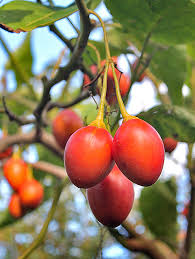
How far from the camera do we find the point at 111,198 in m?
0.50

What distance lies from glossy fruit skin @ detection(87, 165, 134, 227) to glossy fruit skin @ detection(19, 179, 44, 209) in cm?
76

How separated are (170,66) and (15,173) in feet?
2.39

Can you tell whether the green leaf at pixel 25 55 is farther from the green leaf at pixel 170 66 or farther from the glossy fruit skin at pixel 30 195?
the green leaf at pixel 170 66

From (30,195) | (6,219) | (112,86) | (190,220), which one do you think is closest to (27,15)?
(112,86)

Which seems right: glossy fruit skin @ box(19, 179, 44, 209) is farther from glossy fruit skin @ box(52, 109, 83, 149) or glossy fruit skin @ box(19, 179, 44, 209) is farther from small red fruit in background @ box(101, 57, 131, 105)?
small red fruit in background @ box(101, 57, 131, 105)

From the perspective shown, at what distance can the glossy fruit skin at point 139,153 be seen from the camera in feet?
1.40

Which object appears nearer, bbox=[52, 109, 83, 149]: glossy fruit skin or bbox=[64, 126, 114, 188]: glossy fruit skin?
bbox=[64, 126, 114, 188]: glossy fruit skin

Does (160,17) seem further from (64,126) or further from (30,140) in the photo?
(30,140)

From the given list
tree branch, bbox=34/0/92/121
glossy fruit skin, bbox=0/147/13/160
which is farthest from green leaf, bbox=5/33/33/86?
tree branch, bbox=34/0/92/121

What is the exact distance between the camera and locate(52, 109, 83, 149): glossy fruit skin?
1.04 metres

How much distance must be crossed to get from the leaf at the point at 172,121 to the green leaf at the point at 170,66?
8.6 inches

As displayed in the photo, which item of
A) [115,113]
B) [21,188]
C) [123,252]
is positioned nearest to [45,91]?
[115,113]

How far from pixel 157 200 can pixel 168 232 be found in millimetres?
124

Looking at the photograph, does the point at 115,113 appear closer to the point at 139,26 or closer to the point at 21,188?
the point at 139,26
